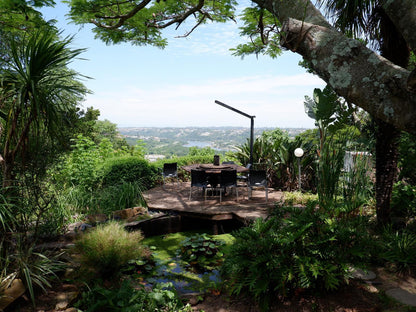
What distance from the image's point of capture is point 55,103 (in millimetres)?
3166


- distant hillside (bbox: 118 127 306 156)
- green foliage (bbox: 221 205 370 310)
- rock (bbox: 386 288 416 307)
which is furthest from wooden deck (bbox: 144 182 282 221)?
distant hillside (bbox: 118 127 306 156)

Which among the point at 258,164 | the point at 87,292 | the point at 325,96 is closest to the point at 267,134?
the point at 258,164

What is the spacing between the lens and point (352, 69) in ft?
6.58

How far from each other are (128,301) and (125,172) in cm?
520

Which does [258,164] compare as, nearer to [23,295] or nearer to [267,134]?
[267,134]

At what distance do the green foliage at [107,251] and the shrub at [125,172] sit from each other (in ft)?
11.3

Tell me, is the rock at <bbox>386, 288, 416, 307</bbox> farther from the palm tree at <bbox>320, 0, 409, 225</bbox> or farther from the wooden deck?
the wooden deck

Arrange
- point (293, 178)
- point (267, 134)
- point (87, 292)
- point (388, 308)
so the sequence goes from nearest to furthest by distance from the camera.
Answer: point (388, 308)
point (87, 292)
point (293, 178)
point (267, 134)

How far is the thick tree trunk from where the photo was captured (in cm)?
423

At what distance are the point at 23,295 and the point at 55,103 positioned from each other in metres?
Result: 1.88

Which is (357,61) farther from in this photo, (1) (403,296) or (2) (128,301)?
(2) (128,301)

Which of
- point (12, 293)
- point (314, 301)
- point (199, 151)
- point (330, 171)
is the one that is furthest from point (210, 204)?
point (199, 151)

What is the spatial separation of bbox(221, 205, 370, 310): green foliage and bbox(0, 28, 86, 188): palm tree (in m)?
2.27

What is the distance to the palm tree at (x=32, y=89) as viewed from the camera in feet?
9.34
